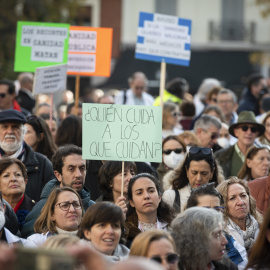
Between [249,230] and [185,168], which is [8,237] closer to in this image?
[249,230]

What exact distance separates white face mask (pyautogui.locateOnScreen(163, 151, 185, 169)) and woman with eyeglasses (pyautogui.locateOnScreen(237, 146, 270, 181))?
0.75m

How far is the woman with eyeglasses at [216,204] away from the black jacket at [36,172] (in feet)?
6.36

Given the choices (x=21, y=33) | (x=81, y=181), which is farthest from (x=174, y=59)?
(x=81, y=181)

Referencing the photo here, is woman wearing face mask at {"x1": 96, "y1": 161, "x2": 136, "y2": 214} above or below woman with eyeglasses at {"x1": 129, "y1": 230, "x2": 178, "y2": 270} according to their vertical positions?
above

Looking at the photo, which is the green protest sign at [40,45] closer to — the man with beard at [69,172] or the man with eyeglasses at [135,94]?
the man with beard at [69,172]

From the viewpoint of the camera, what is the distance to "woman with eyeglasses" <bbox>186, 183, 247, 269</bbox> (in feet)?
23.7

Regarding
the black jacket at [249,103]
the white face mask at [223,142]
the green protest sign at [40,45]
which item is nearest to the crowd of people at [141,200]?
the white face mask at [223,142]

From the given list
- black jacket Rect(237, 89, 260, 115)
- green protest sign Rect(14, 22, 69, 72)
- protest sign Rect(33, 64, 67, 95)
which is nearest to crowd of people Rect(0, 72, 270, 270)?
protest sign Rect(33, 64, 67, 95)

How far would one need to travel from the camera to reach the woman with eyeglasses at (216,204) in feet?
23.7

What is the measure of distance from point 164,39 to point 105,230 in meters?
6.56

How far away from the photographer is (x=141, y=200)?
7625 mm

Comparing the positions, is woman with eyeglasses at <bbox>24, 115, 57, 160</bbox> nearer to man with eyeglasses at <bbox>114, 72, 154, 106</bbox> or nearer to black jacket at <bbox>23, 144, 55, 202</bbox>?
black jacket at <bbox>23, 144, 55, 202</bbox>

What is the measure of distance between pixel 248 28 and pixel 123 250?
124ft

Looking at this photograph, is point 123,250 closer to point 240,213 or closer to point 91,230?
point 91,230
